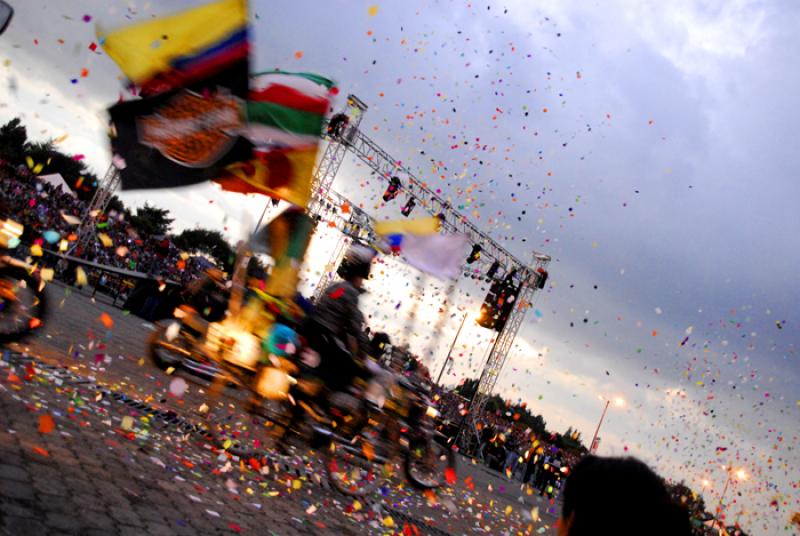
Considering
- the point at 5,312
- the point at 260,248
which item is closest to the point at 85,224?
the point at 5,312

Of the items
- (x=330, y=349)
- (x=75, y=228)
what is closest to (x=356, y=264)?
(x=330, y=349)

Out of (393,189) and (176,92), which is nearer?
(176,92)

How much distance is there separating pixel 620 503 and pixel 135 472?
3751mm

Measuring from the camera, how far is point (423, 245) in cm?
544

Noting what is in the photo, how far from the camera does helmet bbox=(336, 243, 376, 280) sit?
5559 mm

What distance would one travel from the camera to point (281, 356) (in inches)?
207

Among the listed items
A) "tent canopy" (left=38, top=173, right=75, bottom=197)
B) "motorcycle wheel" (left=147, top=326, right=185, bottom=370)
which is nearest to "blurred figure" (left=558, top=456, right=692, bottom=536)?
"motorcycle wheel" (left=147, top=326, right=185, bottom=370)

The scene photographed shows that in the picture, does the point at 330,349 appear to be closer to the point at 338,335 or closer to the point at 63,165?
the point at 338,335

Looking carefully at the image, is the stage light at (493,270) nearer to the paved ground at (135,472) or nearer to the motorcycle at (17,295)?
the paved ground at (135,472)

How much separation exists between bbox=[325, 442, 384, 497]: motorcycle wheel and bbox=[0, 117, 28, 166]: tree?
59.8m

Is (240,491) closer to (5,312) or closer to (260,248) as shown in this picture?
(260,248)

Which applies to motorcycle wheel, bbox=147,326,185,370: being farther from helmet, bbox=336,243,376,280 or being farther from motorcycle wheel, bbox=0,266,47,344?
helmet, bbox=336,243,376,280

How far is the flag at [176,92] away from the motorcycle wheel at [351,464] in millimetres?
3059

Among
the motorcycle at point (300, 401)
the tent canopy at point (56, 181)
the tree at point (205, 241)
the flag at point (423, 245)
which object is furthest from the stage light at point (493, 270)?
the tree at point (205, 241)
